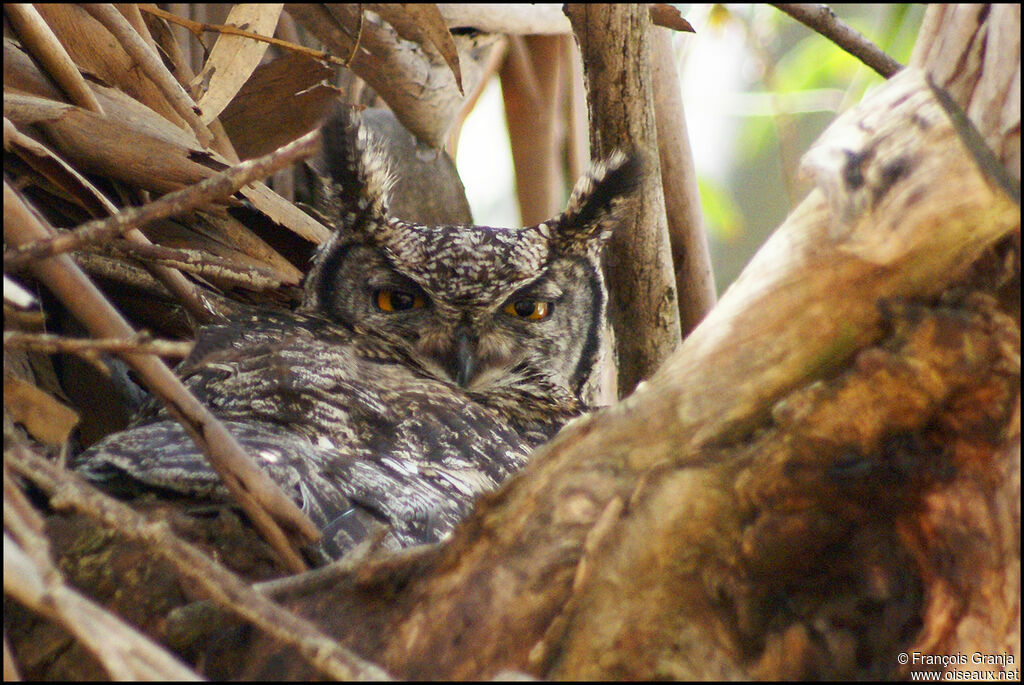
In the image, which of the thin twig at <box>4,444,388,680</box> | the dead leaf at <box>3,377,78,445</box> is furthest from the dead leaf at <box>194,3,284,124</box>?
the thin twig at <box>4,444,388,680</box>

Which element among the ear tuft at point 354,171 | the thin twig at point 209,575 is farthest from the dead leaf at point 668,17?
the thin twig at point 209,575

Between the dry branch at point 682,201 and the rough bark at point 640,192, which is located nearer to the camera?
the rough bark at point 640,192

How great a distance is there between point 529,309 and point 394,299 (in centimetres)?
35

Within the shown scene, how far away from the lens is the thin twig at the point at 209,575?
34.6 inches

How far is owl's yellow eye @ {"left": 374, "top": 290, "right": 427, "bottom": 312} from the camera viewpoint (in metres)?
2.42

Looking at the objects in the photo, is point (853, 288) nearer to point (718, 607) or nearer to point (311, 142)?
point (718, 607)

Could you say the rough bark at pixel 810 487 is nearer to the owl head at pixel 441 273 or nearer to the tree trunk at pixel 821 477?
the tree trunk at pixel 821 477

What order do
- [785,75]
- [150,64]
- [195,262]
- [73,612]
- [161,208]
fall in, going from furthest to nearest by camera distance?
[785,75]
[150,64]
[195,262]
[161,208]
[73,612]

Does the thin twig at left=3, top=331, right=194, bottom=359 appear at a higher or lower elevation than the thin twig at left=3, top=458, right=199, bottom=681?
higher

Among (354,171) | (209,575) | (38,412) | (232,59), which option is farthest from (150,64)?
(209,575)

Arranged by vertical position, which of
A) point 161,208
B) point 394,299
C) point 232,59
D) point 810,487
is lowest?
point 810,487

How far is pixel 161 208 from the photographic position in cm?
106

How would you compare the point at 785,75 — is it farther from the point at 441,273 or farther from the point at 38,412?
the point at 38,412

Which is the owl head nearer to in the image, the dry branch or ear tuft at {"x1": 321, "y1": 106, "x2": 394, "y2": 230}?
ear tuft at {"x1": 321, "y1": 106, "x2": 394, "y2": 230}
